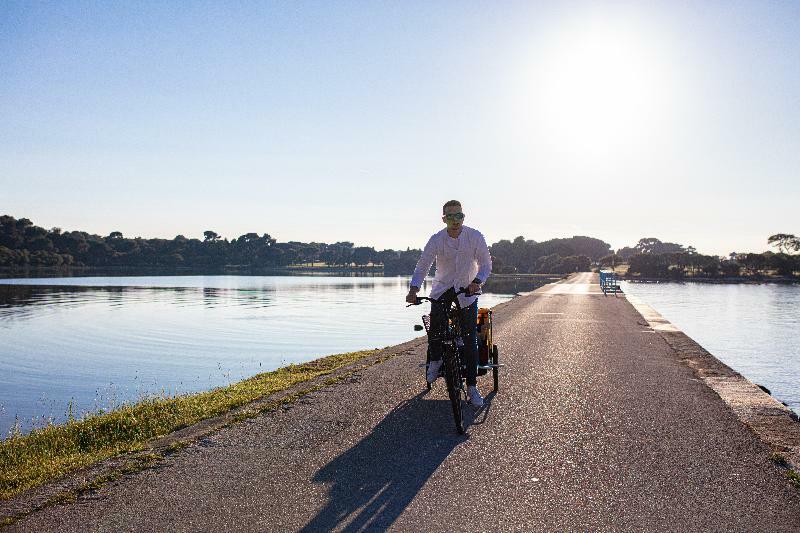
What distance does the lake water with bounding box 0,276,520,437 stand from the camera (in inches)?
623

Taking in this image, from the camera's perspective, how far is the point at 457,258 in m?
7.24

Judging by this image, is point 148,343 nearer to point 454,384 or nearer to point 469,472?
point 454,384

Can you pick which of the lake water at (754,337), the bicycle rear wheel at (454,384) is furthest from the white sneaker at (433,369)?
the lake water at (754,337)

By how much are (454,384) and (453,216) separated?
6.06ft

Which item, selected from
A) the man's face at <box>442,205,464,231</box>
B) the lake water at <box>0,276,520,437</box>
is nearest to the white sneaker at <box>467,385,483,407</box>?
the man's face at <box>442,205,464,231</box>

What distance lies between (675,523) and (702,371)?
23.8 ft

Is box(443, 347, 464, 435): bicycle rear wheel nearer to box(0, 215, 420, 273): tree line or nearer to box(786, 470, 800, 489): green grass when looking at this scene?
box(786, 470, 800, 489): green grass

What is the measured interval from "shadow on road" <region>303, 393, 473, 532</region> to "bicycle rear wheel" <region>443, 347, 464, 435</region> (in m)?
0.15

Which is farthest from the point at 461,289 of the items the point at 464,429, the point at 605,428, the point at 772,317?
the point at 772,317

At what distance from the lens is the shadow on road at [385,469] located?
13.6 feet

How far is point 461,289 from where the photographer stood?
684cm

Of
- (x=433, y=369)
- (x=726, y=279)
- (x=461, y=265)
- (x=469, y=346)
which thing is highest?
(x=461, y=265)

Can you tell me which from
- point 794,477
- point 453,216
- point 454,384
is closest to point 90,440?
point 454,384

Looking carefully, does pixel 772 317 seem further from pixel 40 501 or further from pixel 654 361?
pixel 40 501
